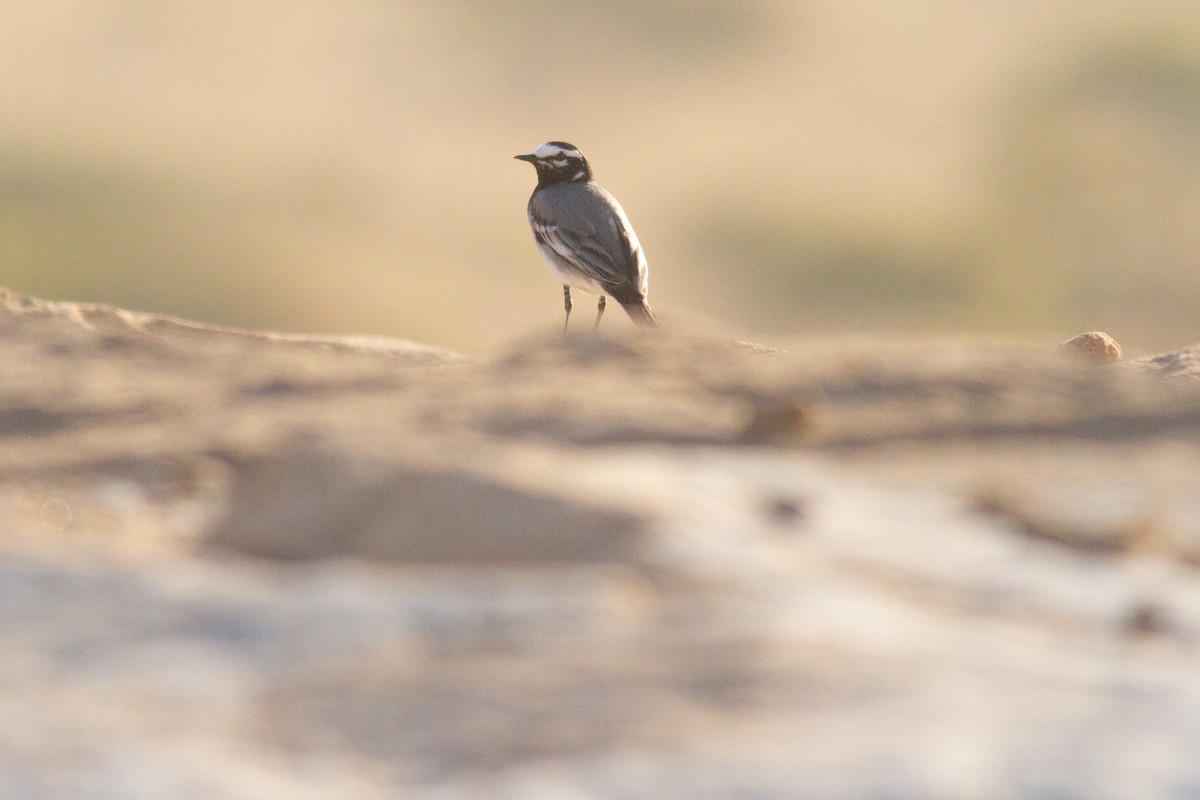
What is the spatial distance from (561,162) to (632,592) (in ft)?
28.9

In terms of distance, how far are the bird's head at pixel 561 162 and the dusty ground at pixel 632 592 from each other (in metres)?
6.77

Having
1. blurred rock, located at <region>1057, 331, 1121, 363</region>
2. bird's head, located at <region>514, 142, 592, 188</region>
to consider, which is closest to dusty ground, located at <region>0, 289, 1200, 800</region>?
blurred rock, located at <region>1057, 331, 1121, 363</region>

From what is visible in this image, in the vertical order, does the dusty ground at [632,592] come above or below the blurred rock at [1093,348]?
below

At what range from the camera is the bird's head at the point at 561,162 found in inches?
418

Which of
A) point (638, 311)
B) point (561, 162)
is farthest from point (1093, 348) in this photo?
point (561, 162)

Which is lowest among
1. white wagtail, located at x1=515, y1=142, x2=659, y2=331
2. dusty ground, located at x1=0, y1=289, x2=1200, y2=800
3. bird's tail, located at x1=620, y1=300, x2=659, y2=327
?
dusty ground, located at x1=0, y1=289, x2=1200, y2=800

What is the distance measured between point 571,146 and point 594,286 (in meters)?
1.58

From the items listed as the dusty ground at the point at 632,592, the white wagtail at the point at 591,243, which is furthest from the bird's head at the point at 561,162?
the dusty ground at the point at 632,592

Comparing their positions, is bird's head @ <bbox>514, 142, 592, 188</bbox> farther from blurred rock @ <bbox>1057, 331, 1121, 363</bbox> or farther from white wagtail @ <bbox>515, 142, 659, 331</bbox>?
blurred rock @ <bbox>1057, 331, 1121, 363</bbox>

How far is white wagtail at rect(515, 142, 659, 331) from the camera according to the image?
9.15 m

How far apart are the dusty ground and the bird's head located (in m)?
6.77

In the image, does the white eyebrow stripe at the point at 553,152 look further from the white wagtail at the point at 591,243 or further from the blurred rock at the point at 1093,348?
the blurred rock at the point at 1093,348

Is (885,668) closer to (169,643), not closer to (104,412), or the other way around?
(169,643)

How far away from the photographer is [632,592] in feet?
6.73
